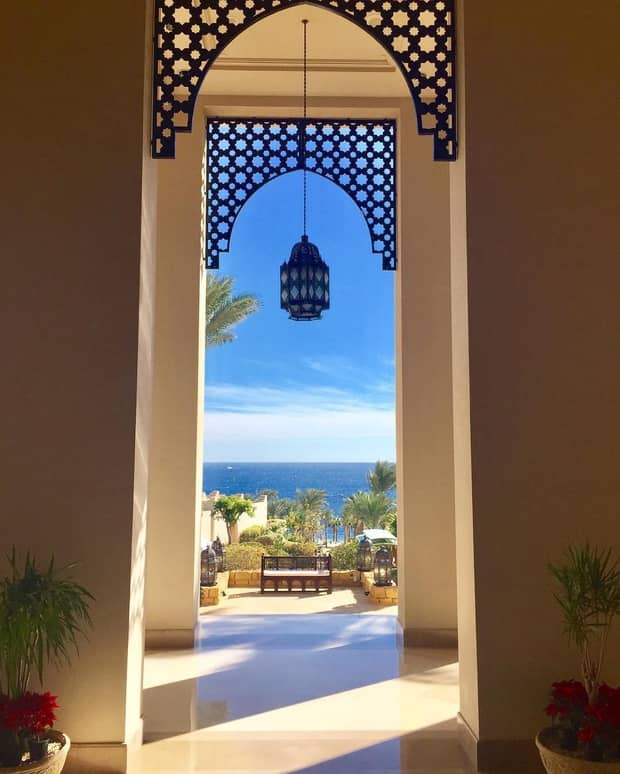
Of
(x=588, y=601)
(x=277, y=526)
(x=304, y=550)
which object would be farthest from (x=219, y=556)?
(x=277, y=526)

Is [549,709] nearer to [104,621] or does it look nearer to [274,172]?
[104,621]

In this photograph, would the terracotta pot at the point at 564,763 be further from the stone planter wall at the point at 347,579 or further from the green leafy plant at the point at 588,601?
the stone planter wall at the point at 347,579

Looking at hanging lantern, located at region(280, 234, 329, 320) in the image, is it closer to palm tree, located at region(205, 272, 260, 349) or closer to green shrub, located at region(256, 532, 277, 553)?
palm tree, located at region(205, 272, 260, 349)

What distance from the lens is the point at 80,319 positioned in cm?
326

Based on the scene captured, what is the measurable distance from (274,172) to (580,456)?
317cm

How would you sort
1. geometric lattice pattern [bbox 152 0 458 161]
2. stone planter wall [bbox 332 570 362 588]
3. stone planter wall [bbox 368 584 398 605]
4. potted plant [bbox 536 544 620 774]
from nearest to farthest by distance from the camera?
potted plant [bbox 536 544 620 774], geometric lattice pattern [bbox 152 0 458 161], stone planter wall [bbox 368 584 398 605], stone planter wall [bbox 332 570 362 588]

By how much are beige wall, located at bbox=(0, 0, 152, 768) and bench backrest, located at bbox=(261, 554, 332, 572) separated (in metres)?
4.93

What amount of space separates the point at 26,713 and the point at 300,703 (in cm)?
A: 179

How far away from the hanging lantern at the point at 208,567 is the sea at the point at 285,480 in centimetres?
4150

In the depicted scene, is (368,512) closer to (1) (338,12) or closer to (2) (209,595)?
(2) (209,595)

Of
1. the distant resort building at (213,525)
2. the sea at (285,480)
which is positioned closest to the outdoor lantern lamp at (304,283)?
the distant resort building at (213,525)

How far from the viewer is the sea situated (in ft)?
164

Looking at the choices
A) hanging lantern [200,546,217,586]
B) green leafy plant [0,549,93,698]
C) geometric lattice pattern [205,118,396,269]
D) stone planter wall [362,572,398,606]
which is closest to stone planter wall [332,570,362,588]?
stone planter wall [362,572,398,606]

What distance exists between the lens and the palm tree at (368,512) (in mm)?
14430
